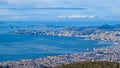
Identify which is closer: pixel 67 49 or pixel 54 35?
pixel 67 49

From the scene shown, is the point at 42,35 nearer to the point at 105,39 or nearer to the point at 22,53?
the point at 105,39

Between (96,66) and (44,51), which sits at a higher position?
(96,66)

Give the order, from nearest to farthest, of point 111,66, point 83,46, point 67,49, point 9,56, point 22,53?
point 111,66 < point 9,56 < point 22,53 < point 67,49 < point 83,46

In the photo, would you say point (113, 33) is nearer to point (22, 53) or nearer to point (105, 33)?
point (105, 33)

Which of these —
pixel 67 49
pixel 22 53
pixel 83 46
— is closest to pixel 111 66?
pixel 22 53

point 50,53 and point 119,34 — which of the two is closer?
point 50,53

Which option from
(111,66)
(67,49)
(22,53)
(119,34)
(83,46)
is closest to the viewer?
(111,66)

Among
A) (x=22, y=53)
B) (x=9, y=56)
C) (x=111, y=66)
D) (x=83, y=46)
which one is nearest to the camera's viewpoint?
(x=111, y=66)

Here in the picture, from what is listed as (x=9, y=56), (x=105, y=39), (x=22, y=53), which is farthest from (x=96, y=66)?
(x=105, y=39)

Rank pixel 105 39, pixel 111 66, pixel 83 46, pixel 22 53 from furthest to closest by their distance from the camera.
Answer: pixel 105 39
pixel 83 46
pixel 22 53
pixel 111 66
